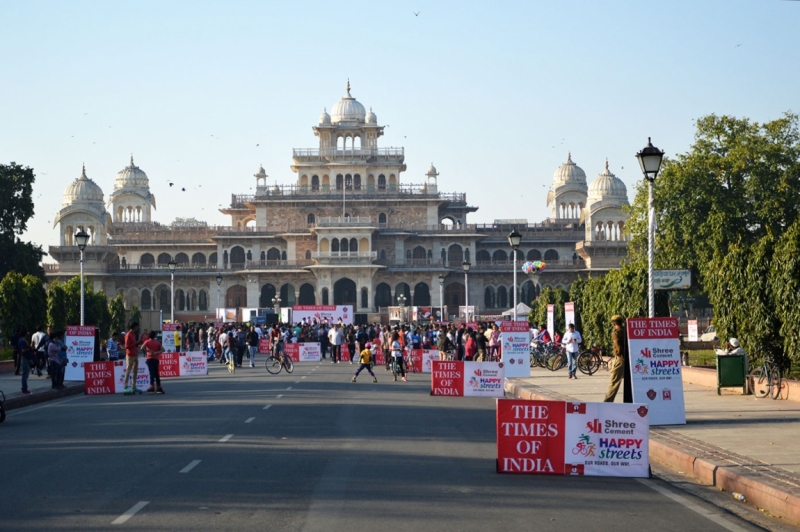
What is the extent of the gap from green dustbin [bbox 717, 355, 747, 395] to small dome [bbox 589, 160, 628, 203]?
257 ft

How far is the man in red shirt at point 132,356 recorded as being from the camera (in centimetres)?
2583

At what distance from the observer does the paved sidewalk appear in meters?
24.7

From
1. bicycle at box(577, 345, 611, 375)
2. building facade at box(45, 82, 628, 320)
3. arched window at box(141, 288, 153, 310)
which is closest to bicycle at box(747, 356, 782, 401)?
bicycle at box(577, 345, 611, 375)

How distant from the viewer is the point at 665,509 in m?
10.7

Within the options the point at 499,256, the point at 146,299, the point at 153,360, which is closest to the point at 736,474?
the point at 153,360

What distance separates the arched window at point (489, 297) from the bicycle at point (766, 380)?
74917 millimetres

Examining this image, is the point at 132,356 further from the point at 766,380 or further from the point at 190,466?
the point at 766,380

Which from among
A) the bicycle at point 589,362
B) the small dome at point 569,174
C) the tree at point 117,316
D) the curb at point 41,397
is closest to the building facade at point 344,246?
the small dome at point 569,174

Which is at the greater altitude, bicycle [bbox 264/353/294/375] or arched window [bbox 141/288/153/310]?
arched window [bbox 141/288/153/310]

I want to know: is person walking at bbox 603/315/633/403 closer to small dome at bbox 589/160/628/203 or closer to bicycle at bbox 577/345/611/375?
bicycle at bbox 577/345/611/375

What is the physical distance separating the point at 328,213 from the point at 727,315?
74508 mm

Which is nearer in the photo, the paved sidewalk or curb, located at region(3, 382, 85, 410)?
curb, located at region(3, 382, 85, 410)

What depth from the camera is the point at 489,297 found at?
9850cm

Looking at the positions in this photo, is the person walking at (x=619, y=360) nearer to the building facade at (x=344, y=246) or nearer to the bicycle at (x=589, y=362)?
the bicycle at (x=589, y=362)
